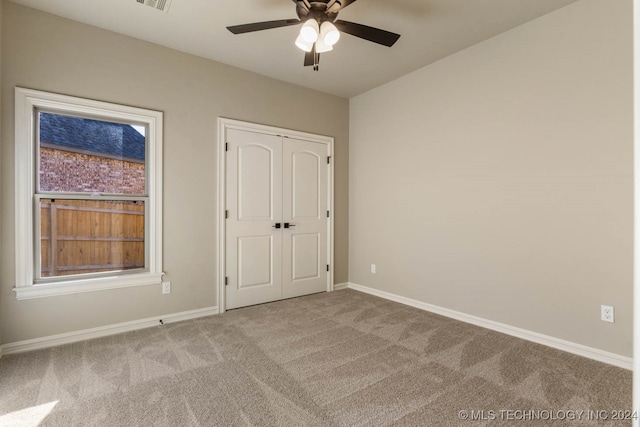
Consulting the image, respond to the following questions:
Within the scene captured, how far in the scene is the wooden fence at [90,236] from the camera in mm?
2729

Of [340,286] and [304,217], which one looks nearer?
[304,217]

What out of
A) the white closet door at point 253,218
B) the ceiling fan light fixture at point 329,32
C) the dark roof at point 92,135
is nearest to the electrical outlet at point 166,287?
the white closet door at point 253,218

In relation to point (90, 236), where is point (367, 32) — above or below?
above

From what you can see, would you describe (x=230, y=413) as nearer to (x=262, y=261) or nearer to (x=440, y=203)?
(x=262, y=261)

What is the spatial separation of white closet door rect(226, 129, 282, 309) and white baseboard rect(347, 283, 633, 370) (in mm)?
1640

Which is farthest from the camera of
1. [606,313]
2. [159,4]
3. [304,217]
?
[304,217]

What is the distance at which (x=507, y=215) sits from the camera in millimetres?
2928

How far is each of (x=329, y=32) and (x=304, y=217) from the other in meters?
2.53

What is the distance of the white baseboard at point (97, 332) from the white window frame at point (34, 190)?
0.37 metres

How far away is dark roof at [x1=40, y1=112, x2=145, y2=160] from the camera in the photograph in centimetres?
272

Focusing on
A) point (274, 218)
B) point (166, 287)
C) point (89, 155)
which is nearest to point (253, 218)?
point (274, 218)

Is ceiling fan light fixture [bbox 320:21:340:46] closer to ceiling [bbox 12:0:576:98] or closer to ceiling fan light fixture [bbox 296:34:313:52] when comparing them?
ceiling fan light fixture [bbox 296:34:313:52]

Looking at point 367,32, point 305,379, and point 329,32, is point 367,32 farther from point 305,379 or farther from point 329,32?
point 305,379

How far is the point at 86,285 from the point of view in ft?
9.24
